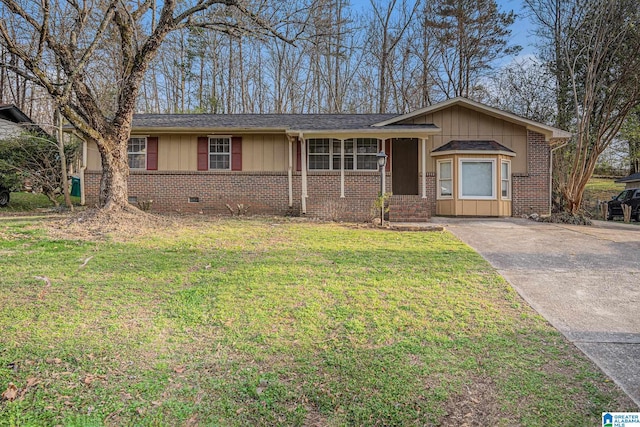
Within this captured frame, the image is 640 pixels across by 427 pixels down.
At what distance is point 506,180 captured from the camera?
12.5 metres

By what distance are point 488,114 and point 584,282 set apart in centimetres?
920

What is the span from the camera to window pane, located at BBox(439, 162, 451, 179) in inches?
490

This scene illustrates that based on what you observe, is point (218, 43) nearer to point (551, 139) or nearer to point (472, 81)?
point (472, 81)

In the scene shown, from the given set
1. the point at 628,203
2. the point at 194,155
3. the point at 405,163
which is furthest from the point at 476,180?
the point at 628,203

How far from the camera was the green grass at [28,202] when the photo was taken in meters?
12.6

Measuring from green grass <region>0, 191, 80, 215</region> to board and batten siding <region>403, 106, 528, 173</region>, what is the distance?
519 inches

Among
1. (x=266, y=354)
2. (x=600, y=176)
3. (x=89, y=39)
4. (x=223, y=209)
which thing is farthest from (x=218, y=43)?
(x=600, y=176)

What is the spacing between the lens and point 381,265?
5.39 m

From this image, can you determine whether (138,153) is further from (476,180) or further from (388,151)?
(476,180)

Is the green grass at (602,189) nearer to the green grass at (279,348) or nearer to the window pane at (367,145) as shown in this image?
the window pane at (367,145)

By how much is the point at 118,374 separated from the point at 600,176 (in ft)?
119

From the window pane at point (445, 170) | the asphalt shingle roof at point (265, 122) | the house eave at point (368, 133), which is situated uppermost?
the asphalt shingle roof at point (265, 122)

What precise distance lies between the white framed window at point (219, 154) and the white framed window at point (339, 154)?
285 centimetres

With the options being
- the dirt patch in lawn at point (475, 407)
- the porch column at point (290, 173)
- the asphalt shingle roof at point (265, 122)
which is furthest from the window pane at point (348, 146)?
the dirt patch in lawn at point (475, 407)
